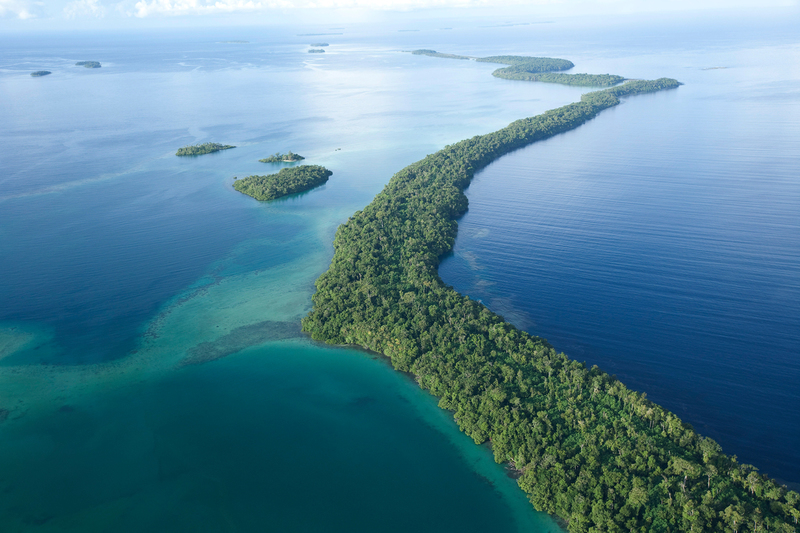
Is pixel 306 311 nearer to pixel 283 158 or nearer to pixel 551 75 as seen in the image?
pixel 283 158

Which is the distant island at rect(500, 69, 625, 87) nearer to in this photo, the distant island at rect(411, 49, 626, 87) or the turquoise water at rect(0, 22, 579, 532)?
the distant island at rect(411, 49, 626, 87)

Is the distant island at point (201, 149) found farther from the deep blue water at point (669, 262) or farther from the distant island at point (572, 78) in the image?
the distant island at point (572, 78)

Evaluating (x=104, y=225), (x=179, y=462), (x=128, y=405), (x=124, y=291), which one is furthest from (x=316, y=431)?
(x=104, y=225)

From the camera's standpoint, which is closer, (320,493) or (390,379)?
(320,493)

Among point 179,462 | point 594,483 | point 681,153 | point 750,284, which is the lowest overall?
point 179,462

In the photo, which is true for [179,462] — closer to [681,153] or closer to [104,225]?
[104,225]

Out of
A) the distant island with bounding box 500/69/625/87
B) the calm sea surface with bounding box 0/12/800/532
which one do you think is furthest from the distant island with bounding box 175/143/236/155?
the distant island with bounding box 500/69/625/87

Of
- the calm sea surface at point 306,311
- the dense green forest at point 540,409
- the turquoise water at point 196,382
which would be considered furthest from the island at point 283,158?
the dense green forest at point 540,409
